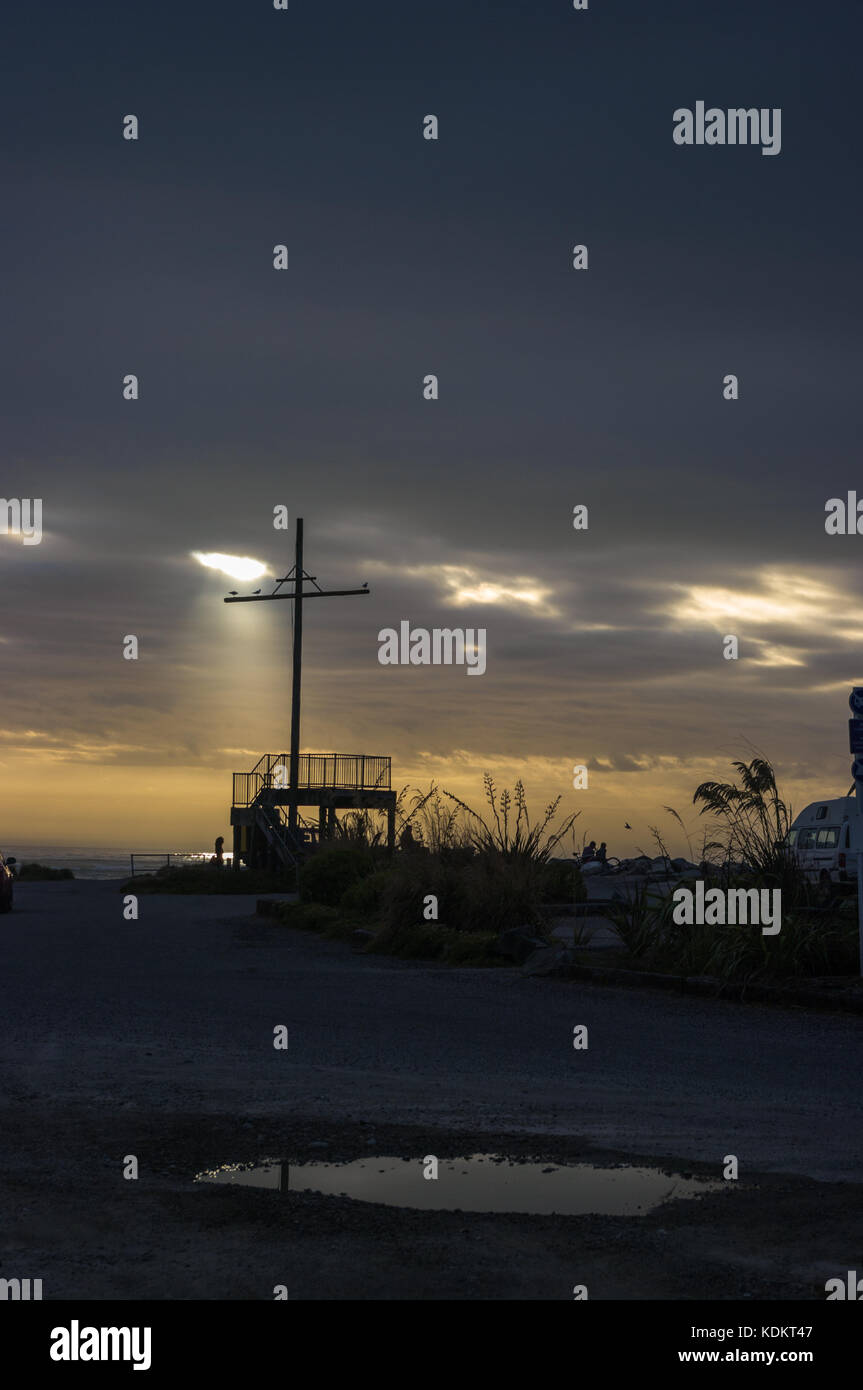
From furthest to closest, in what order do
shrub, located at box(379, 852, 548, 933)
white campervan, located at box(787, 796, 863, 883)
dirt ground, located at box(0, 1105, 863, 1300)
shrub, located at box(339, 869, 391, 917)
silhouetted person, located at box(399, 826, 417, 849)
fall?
1. white campervan, located at box(787, 796, 863, 883)
2. shrub, located at box(339, 869, 391, 917)
3. silhouetted person, located at box(399, 826, 417, 849)
4. shrub, located at box(379, 852, 548, 933)
5. dirt ground, located at box(0, 1105, 863, 1300)

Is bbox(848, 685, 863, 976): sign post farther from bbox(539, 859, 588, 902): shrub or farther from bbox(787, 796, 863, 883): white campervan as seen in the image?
bbox(787, 796, 863, 883): white campervan

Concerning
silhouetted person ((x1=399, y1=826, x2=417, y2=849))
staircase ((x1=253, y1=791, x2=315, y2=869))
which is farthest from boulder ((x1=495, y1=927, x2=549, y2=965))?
staircase ((x1=253, y1=791, x2=315, y2=869))

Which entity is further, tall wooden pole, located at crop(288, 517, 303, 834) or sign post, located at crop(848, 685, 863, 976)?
tall wooden pole, located at crop(288, 517, 303, 834)

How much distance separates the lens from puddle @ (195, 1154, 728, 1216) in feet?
19.0

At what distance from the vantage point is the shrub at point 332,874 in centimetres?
2538

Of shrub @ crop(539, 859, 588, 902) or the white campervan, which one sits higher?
the white campervan

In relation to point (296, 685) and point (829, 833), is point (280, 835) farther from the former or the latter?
point (829, 833)

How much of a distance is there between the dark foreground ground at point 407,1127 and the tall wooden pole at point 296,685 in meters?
26.0

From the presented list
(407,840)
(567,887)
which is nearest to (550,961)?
(407,840)

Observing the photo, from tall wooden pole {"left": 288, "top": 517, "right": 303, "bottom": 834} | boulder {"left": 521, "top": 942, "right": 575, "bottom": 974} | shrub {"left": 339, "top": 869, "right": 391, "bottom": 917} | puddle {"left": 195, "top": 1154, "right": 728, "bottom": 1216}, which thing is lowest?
puddle {"left": 195, "top": 1154, "right": 728, "bottom": 1216}

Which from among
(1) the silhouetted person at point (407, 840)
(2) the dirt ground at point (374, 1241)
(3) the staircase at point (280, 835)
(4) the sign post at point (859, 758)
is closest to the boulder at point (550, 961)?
(4) the sign post at point (859, 758)

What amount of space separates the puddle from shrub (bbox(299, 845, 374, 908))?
18637 millimetres

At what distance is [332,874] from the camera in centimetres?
2558

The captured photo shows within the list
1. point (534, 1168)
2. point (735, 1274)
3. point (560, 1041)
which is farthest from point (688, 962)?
point (735, 1274)
